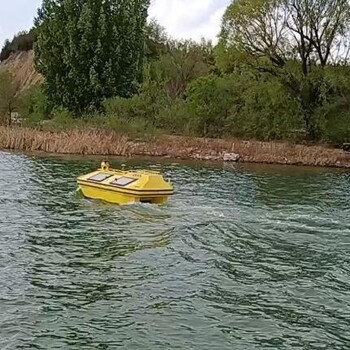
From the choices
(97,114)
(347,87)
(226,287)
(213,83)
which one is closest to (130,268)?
(226,287)

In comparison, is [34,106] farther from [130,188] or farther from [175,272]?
[175,272]

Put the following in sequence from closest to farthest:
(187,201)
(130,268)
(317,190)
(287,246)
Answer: (130,268) < (287,246) < (187,201) < (317,190)

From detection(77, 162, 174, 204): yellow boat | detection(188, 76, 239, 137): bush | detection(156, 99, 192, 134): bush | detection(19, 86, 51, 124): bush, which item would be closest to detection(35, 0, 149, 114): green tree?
detection(19, 86, 51, 124): bush

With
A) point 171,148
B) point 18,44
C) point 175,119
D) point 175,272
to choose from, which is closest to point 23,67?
point 18,44

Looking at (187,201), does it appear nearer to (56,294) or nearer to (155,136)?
(56,294)

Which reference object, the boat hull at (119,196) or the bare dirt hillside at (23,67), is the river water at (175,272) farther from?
the bare dirt hillside at (23,67)

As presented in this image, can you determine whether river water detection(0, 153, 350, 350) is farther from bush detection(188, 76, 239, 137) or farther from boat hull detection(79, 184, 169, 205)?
bush detection(188, 76, 239, 137)

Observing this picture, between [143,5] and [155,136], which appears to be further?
[143,5]

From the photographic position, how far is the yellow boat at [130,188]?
68.4 feet

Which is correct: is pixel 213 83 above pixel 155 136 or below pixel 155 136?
above

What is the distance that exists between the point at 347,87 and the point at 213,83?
34.9ft

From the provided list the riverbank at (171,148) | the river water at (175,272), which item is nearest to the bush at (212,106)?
the riverbank at (171,148)

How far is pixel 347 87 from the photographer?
4322cm

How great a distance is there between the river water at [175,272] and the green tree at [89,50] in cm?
3378
